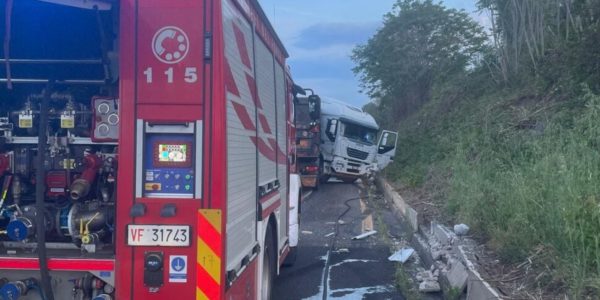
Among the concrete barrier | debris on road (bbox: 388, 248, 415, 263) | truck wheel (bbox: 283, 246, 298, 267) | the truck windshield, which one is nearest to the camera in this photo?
the concrete barrier

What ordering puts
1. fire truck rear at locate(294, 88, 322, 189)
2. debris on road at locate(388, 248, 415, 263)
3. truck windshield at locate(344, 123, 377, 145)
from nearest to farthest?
debris on road at locate(388, 248, 415, 263) → fire truck rear at locate(294, 88, 322, 189) → truck windshield at locate(344, 123, 377, 145)

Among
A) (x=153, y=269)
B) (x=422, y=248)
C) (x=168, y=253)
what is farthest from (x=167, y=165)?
(x=422, y=248)

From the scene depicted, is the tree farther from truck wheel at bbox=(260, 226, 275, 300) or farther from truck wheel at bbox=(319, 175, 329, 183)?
truck wheel at bbox=(260, 226, 275, 300)

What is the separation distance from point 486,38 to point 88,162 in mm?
34692

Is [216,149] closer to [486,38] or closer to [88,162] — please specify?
[88,162]

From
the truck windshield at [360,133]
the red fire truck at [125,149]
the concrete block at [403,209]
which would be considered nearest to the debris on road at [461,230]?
the concrete block at [403,209]

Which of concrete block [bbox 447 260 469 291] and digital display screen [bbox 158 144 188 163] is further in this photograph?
concrete block [bbox 447 260 469 291]

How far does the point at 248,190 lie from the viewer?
5.50m

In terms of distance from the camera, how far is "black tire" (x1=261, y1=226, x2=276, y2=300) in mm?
7059

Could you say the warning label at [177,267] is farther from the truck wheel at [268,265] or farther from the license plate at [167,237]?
the truck wheel at [268,265]

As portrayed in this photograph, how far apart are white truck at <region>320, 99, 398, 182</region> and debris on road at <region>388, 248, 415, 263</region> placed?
15458 millimetres

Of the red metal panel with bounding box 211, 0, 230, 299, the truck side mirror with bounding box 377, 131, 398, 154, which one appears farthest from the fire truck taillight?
the red metal panel with bounding box 211, 0, 230, 299

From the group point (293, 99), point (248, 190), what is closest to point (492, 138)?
point (293, 99)

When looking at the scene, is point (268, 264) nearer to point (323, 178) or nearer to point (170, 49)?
point (170, 49)
